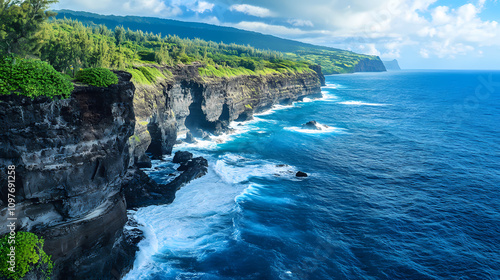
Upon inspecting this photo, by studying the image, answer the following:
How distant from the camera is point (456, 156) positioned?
202 ft

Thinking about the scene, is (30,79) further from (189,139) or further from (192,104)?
(192,104)

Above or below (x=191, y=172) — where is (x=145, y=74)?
above

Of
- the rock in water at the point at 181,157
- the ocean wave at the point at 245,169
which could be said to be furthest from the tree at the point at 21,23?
the ocean wave at the point at 245,169

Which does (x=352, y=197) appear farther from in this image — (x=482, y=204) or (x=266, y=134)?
(x=266, y=134)

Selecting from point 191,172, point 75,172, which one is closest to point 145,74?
point 191,172

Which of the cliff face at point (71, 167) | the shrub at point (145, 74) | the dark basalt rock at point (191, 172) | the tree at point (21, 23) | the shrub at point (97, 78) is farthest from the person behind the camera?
the shrub at point (145, 74)

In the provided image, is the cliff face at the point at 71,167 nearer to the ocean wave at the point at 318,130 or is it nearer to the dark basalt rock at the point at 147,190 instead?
the dark basalt rock at the point at 147,190

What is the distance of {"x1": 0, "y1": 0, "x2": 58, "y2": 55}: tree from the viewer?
29.1m

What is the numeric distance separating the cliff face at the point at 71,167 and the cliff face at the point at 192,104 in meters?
21.5

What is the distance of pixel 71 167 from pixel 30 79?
7.44 meters

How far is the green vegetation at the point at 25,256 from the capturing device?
773 inches

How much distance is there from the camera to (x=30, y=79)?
20.4 m

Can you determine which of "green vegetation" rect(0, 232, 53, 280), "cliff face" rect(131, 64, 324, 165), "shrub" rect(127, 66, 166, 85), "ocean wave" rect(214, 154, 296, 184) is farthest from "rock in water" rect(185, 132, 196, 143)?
"green vegetation" rect(0, 232, 53, 280)

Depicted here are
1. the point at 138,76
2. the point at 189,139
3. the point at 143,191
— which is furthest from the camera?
the point at 189,139
